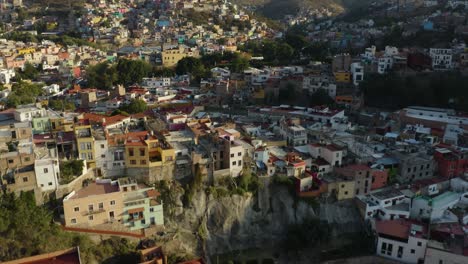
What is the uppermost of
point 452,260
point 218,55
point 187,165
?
point 218,55

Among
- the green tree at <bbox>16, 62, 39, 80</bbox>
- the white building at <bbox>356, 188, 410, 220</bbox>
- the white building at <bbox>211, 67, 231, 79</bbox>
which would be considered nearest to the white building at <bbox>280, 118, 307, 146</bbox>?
the white building at <bbox>356, 188, 410, 220</bbox>

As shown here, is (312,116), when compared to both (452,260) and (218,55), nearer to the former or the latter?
(452,260)

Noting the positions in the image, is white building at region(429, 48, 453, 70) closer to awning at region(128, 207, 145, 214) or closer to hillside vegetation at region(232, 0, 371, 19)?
awning at region(128, 207, 145, 214)

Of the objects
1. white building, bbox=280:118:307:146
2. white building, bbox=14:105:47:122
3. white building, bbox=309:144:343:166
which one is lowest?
white building, bbox=309:144:343:166

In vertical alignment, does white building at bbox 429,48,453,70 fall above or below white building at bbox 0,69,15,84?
above

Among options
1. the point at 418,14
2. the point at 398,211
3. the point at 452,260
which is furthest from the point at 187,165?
the point at 418,14

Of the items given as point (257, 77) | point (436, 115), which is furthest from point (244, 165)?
point (436, 115)
